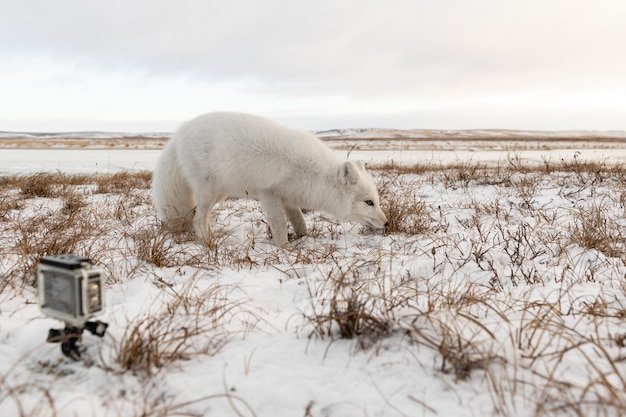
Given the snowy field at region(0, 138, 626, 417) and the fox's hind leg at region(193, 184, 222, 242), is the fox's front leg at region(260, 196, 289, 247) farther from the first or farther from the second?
the snowy field at region(0, 138, 626, 417)

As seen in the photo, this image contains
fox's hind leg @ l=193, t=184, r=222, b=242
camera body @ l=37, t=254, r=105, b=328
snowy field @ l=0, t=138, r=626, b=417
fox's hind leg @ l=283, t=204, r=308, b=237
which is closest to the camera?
snowy field @ l=0, t=138, r=626, b=417

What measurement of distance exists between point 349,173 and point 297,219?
0.99m

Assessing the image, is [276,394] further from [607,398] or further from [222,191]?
[222,191]

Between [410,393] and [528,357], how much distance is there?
520mm

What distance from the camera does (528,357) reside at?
1528 millimetres

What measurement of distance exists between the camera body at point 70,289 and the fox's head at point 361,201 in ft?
11.2

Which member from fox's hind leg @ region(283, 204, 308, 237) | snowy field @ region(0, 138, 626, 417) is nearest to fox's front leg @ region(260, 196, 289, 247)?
fox's hind leg @ region(283, 204, 308, 237)

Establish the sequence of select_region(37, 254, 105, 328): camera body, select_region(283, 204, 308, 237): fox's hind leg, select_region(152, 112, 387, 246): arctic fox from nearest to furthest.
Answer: select_region(37, 254, 105, 328): camera body, select_region(152, 112, 387, 246): arctic fox, select_region(283, 204, 308, 237): fox's hind leg

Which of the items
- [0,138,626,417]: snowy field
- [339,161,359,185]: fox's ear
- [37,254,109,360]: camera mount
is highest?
[339,161,359,185]: fox's ear

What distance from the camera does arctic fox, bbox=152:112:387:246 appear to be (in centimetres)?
451

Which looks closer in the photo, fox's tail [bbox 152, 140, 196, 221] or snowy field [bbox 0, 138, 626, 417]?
snowy field [bbox 0, 138, 626, 417]

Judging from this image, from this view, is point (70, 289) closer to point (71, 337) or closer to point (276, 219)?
point (71, 337)

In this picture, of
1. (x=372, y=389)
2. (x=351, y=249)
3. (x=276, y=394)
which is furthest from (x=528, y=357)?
(x=351, y=249)

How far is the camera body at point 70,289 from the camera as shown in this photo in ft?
4.82
